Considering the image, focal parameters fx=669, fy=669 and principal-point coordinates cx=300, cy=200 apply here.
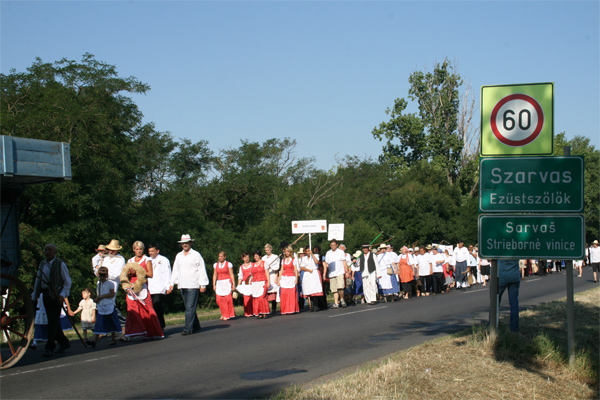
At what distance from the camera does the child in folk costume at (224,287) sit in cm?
1714

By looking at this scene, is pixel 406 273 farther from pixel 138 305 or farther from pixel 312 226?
pixel 138 305

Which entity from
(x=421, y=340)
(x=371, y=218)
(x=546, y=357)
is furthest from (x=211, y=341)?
(x=371, y=218)

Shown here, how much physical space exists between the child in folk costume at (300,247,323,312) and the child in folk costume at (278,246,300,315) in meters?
0.54

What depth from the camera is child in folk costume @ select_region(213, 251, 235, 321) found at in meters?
17.1

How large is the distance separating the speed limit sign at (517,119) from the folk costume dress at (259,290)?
967 cm

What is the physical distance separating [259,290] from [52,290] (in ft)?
23.9

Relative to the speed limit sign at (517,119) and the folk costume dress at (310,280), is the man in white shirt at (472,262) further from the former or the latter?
the speed limit sign at (517,119)

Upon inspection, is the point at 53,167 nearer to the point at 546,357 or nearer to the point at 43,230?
the point at 546,357

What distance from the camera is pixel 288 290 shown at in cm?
Answer: 1834

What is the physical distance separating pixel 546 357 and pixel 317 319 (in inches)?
319

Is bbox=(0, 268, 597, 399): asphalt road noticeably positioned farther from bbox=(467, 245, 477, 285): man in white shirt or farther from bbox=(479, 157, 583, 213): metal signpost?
bbox=(467, 245, 477, 285): man in white shirt

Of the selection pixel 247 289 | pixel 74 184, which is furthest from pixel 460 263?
pixel 74 184

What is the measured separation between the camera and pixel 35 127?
27156 millimetres

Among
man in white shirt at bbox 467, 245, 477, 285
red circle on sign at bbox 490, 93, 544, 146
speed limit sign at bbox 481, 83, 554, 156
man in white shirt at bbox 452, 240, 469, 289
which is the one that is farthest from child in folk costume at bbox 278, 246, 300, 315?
man in white shirt at bbox 467, 245, 477, 285
